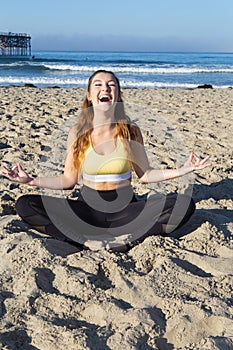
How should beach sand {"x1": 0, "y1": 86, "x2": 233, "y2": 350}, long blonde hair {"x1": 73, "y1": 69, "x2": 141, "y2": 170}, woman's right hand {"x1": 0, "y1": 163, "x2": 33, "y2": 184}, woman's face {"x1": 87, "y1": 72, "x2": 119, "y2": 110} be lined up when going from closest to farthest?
beach sand {"x1": 0, "y1": 86, "x2": 233, "y2": 350} → woman's right hand {"x1": 0, "y1": 163, "x2": 33, "y2": 184} → woman's face {"x1": 87, "y1": 72, "x2": 119, "y2": 110} → long blonde hair {"x1": 73, "y1": 69, "x2": 141, "y2": 170}

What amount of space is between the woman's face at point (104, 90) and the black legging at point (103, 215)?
59 cm

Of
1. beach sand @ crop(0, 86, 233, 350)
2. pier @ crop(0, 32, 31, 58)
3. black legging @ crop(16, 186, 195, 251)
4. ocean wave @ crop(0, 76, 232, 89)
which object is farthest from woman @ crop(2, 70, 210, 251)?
pier @ crop(0, 32, 31, 58)

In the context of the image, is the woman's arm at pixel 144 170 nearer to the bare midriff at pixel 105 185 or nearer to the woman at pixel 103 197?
the woman at pixel 103 197

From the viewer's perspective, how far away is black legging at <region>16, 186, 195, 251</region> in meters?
3.07

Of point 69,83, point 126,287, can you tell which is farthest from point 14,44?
point 126,287

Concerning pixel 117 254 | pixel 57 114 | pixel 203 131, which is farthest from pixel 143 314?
pixel 57 114

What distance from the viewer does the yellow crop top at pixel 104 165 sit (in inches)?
123

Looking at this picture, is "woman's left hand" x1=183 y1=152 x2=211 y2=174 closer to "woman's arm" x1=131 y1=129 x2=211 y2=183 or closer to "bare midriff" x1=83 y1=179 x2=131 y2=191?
"woman's arm" x1=131 y1=129 x2=211 y2=183

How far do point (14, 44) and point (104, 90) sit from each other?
48.4m

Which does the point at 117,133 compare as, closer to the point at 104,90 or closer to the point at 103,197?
→ the point at 104,90

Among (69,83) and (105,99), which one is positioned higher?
(105,99)

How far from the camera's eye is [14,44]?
48.3 m

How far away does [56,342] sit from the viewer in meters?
2.03

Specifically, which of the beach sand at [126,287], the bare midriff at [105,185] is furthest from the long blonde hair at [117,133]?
the beach sand at [126,287]
